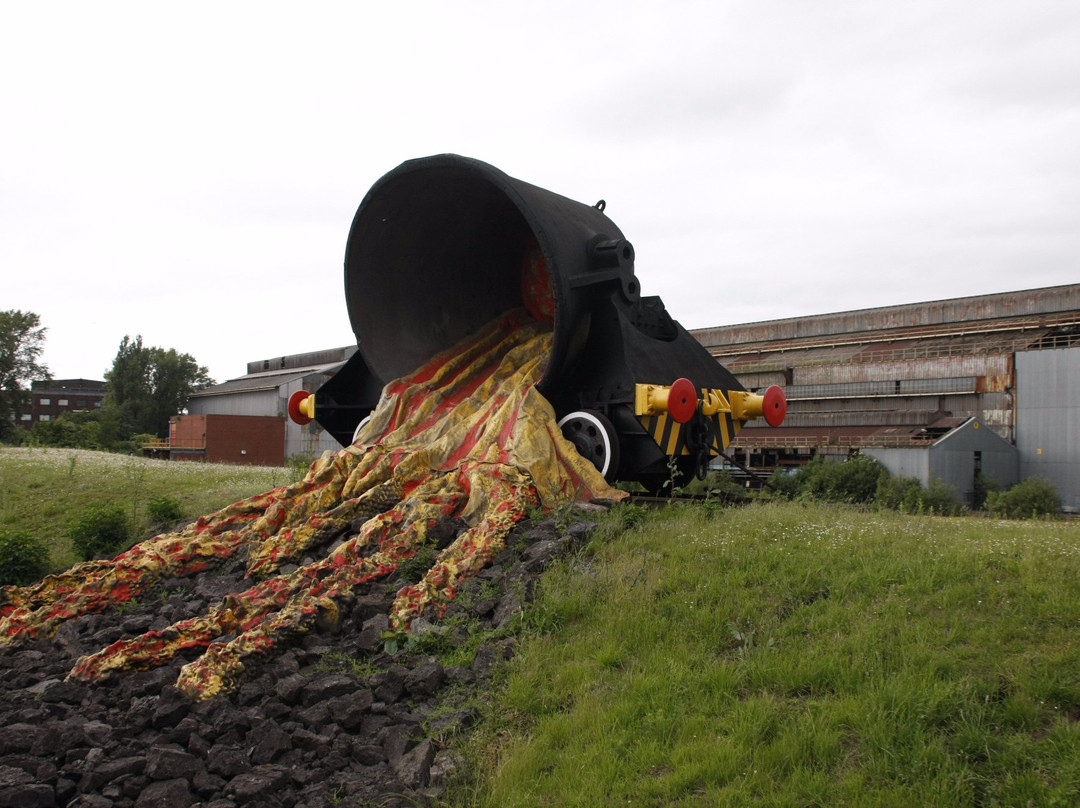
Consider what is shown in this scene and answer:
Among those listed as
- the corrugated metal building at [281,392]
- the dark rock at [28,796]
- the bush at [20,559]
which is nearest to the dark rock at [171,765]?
the dark rock at [28,796]

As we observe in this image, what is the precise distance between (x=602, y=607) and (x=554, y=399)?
11.8 feet

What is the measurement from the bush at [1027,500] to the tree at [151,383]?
47474 millimetres

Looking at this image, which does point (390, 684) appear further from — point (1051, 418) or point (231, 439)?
point (231, 439)

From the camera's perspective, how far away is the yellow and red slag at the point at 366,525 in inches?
221

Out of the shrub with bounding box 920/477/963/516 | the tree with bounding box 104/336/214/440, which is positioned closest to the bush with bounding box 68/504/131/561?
the shrub with bounding box 920/477/963/516

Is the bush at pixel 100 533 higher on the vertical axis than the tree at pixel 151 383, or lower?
lower

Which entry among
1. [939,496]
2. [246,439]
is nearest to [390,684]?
[939,496]

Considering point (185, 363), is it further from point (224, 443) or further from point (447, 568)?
point (447, 568)

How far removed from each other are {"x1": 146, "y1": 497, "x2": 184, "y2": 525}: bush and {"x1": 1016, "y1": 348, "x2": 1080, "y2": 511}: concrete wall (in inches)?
929

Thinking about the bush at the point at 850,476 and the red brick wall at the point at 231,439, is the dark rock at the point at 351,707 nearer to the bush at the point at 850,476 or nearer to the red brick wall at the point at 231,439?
the bush at the point at 850,476

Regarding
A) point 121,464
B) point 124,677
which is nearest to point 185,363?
point 121,464

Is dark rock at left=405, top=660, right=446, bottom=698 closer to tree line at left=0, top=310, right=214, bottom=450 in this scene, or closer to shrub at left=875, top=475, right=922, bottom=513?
shrub at left=875, top=475, right=922, bottom=513

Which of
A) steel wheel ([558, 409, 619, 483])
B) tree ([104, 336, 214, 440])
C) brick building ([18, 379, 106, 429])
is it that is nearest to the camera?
steel wheel ([558, 409, 619, 483])

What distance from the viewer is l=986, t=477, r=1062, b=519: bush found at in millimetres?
21312
